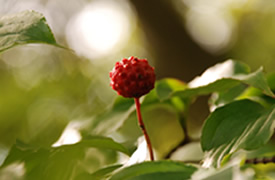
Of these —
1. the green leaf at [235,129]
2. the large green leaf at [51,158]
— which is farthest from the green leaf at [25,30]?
the green leaf at [235,129]

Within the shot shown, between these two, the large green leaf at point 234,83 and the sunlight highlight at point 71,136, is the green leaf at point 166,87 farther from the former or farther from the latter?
the sunlight highlight at point 71,136

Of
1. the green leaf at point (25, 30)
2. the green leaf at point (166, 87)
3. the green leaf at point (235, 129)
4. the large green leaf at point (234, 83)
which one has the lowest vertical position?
the green leaf at point (235, 129)

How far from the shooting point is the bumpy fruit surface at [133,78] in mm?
665

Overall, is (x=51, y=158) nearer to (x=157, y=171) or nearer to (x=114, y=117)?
(x=157, y=171)

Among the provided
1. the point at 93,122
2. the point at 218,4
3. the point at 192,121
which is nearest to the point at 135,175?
the point at 93,122

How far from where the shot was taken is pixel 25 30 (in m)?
0.46

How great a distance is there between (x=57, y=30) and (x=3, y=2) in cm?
73

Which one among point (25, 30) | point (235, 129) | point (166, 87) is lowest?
point (235, 129)

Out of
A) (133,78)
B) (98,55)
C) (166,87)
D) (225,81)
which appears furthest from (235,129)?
(98,55)

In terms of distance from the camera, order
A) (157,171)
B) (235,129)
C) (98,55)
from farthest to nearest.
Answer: (98,55), (235,129), (157,171)

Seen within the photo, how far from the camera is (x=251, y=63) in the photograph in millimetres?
3742

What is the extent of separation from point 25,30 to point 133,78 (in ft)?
0.88

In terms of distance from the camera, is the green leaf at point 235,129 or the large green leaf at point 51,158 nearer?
the large green leaf at point 51,158

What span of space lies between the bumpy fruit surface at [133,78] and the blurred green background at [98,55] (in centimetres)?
15
